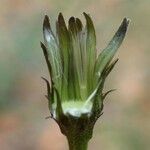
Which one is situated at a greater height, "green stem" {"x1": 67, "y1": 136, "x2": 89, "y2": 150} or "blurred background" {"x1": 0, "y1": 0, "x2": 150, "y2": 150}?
"blurred background" {"x1": 0, "y1": 0, "x2": 150, "y2": 150}

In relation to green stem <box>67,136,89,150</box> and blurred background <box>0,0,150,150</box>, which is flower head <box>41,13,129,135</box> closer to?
green stem <box>67,136,89,150</box>

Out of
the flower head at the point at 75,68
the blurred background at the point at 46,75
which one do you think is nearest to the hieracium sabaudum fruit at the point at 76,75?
the flower head at the point at 75,68

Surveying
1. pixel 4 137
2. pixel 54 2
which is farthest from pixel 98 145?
pixel 54 2

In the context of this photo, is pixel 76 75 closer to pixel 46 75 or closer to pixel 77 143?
pixel 77 143

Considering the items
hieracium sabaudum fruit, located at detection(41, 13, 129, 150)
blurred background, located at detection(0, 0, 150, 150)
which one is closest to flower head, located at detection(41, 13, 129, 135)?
hieracium sabaudum fruit, located at detection(41, 13, 129, 150)

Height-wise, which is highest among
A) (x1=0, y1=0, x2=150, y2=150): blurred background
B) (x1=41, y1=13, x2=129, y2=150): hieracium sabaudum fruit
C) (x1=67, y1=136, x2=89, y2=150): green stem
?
(x1=0, y1=0, x2=150, y2=150): blurred background

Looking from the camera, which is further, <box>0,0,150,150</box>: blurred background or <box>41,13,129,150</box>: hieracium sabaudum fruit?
<box>0,0,150,150</box>: blurred background

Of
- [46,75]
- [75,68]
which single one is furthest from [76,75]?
[46,75]
